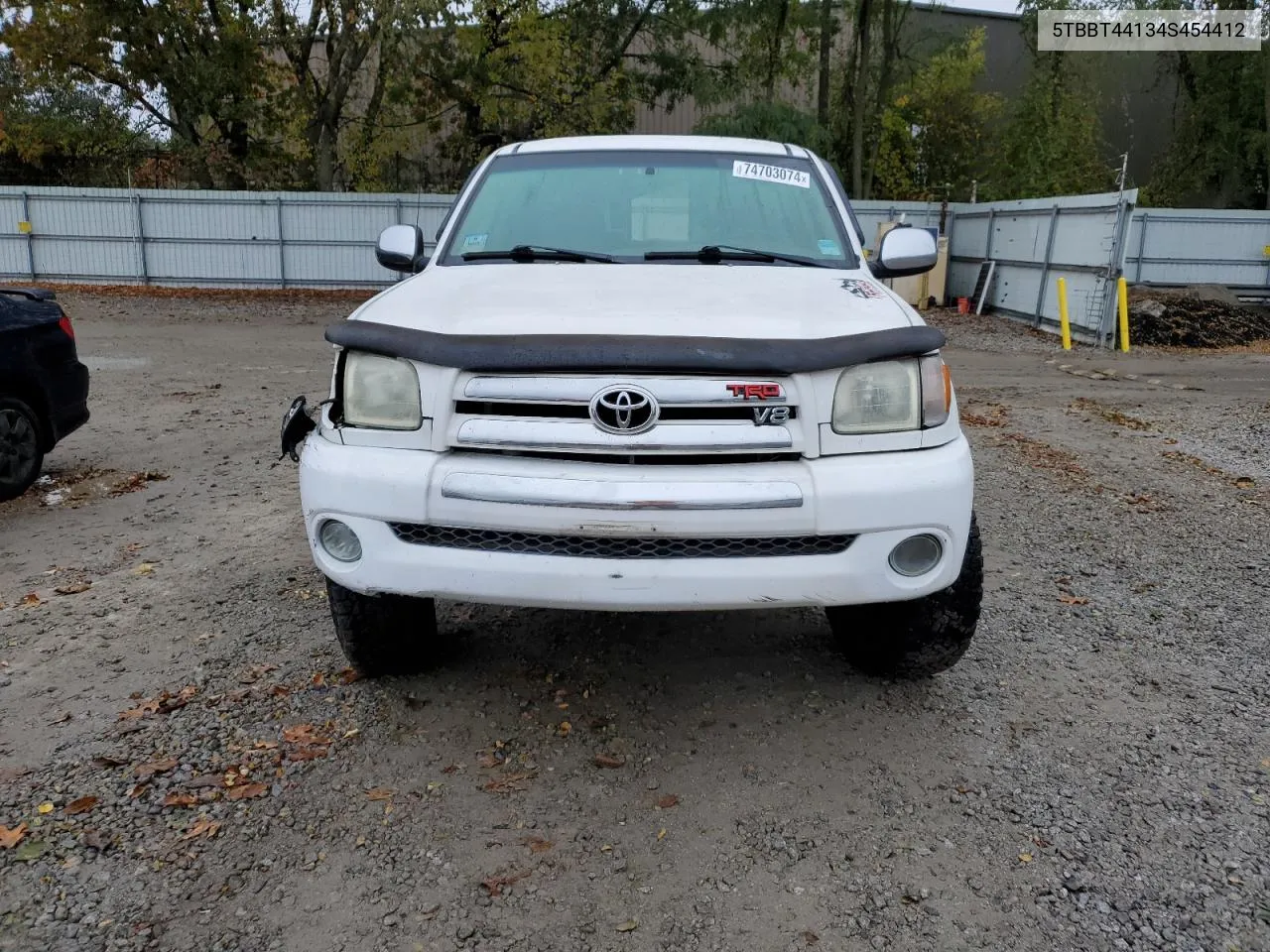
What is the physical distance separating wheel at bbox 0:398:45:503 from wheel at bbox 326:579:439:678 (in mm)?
3877

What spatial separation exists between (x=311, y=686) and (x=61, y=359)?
409cm

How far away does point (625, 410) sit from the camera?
273cm

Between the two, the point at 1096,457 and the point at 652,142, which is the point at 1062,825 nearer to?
the point at 652,142

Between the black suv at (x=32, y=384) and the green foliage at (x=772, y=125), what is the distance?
1864cm

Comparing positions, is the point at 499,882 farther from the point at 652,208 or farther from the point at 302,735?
the point at 652,208

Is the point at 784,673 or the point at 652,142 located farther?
the point at 652,142

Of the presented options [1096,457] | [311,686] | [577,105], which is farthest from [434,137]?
[311,686]

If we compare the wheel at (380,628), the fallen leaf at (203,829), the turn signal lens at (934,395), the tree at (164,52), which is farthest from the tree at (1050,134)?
the fallen leaf at (203,829)

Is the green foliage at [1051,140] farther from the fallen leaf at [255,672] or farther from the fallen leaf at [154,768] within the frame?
the fallen leaf at [154,768]

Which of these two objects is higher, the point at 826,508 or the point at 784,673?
the point at 826,508

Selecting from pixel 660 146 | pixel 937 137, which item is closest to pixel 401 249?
pixel 660 146

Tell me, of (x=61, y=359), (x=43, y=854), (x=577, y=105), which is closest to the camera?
(x=43, y=854)

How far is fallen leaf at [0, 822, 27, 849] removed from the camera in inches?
104

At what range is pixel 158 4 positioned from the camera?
22.2 meters
